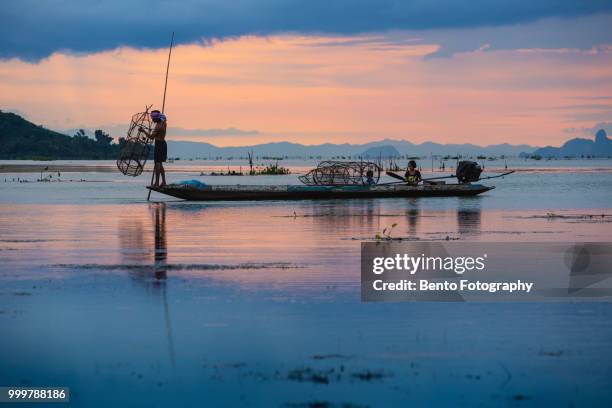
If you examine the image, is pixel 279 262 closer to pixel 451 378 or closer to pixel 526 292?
pixel 526 292

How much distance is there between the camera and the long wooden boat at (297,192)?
1620 inches

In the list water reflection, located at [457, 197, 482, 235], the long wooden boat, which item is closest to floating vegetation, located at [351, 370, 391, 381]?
water reflection, located at [457, 197, 482, 235]

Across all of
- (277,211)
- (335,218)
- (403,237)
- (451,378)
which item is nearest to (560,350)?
(451,378)

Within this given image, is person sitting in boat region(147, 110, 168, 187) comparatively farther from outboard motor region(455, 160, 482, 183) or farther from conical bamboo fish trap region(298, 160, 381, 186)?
outboard motor region(455, 160, 482, 183)

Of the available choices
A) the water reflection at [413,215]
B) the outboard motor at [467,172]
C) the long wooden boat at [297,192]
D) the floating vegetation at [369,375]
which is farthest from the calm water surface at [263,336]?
the outboard motor at [467,172]

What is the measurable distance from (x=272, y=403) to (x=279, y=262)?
383 inches

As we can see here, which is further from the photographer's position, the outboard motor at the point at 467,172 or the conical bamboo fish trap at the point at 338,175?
the outboard motor at the point at 467,172

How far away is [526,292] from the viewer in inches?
590

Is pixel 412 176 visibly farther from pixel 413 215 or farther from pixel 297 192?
pixel 413 215

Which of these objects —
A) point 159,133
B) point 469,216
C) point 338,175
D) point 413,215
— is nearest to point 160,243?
point 413,215

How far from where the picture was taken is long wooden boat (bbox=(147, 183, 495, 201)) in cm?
4116

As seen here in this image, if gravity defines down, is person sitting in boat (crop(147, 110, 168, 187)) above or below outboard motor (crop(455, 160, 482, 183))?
above

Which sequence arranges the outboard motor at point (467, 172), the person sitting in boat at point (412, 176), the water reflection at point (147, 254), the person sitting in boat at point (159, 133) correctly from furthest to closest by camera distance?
the outboard motor at point (467, 172)
the person sitting in boat at point (412, 176)
the person sitting in boat at point (159, 133)
the water reflection at point (147, 254)

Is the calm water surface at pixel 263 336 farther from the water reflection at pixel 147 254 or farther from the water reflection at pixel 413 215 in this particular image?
the water reflection at pixel 413 215
